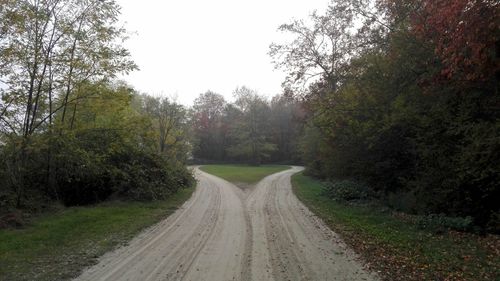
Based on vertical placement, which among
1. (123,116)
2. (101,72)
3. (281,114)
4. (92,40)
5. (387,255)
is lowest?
(387,255)

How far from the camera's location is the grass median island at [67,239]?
6.49 m

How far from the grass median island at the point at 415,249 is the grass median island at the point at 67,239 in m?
5.55

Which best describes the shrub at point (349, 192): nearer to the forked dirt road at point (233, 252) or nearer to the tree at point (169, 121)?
the forked dirt road at point (233, 252)

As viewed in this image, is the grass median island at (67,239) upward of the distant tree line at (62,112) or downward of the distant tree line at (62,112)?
downward

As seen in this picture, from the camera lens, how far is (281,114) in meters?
73.0

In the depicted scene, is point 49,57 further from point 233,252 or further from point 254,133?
point 254,133

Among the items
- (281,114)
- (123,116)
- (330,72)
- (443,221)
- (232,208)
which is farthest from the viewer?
(281,114)

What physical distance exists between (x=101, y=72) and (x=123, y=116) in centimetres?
233

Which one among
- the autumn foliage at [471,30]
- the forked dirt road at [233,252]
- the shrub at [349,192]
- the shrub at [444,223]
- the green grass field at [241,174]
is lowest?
the forked dirt road at [233,252]

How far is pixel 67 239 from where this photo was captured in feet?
29.1

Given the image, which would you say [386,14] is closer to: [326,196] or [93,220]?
[326,196]

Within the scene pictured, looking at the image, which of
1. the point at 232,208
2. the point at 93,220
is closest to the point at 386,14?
the point at 232,208

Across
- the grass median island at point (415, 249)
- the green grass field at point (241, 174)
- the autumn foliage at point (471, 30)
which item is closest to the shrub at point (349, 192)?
the grass median island at point (415, 249)

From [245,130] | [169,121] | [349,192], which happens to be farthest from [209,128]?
[349,192]
